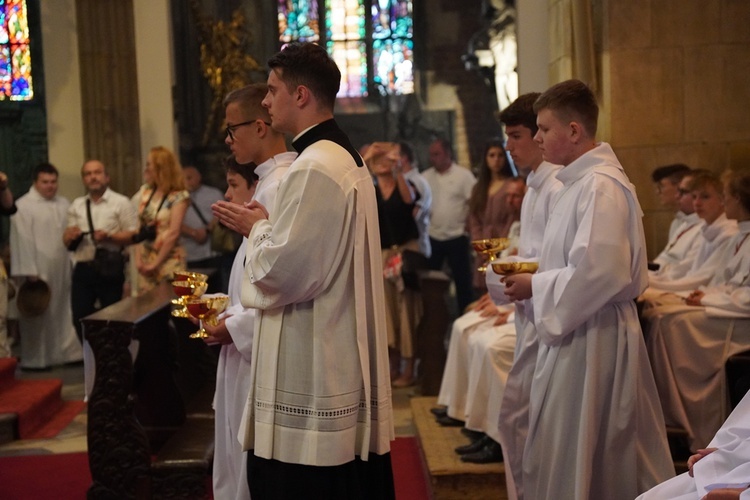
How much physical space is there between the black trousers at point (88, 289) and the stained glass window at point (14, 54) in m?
4.70

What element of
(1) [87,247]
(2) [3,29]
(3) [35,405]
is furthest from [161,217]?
(2) [3,29]

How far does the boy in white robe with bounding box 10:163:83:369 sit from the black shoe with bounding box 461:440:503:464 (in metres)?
5.41

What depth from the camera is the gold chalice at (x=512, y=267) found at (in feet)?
11.6

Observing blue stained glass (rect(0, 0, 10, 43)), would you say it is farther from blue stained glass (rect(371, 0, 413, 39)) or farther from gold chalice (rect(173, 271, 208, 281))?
gold chalice (rect(173, 271, 208, 281))

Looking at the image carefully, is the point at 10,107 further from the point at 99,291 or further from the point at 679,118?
the point at 679,118

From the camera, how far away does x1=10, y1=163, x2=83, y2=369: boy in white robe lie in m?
8.73

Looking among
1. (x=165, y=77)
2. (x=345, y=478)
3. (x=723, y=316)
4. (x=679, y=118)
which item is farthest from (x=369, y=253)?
(x=165, y=77)

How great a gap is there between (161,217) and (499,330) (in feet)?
10.4

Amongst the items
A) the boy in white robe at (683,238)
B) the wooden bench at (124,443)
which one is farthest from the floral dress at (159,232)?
the boy in white robe at (683,238)

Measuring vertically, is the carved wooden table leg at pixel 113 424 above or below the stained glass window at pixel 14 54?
below

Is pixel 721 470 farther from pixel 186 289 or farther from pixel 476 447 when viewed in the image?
pixel 476 447

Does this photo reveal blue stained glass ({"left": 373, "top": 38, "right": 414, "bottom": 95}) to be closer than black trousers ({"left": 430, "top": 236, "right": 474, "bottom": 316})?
No

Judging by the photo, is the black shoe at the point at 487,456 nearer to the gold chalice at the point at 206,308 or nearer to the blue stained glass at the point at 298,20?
the gold chalice at the point at 206,308

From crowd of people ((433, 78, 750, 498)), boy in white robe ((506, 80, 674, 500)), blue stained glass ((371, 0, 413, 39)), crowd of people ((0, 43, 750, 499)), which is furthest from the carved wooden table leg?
blue stained glass ((371, 0, 413, 39))
